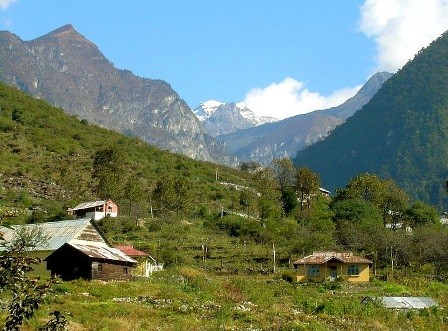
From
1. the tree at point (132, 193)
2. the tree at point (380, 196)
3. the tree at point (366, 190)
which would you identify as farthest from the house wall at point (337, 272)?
the tree at point (366, 190)

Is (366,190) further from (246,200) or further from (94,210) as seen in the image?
(94,210)

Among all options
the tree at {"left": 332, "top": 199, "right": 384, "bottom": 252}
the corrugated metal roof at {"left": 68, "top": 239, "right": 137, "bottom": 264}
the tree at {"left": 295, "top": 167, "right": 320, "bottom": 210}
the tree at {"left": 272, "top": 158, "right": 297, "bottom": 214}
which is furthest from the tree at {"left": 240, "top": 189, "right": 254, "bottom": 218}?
the corrugated metal roof at {"left": 68, "top": 239, "right": 137, "bottom": 264}

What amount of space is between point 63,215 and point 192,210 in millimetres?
20403

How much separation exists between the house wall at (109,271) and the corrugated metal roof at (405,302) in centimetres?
1521

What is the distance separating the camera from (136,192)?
7738 centimetres

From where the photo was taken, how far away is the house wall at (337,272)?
5434 cm

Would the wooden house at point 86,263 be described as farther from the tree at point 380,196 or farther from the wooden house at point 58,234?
the tree at point 380,196

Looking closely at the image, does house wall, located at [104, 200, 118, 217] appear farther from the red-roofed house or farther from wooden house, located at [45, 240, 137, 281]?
wooden house, located at [45, 240, 137, 281]

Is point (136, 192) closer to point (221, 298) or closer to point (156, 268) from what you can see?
point (156, 268)

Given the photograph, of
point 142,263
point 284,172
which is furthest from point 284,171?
point 142,263

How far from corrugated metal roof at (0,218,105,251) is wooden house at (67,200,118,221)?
24.5 m

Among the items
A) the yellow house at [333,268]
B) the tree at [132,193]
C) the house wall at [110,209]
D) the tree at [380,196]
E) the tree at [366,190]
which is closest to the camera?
the yellow house at [333,268]

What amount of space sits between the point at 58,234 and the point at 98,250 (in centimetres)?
402

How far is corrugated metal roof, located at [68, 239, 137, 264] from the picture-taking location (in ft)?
137
